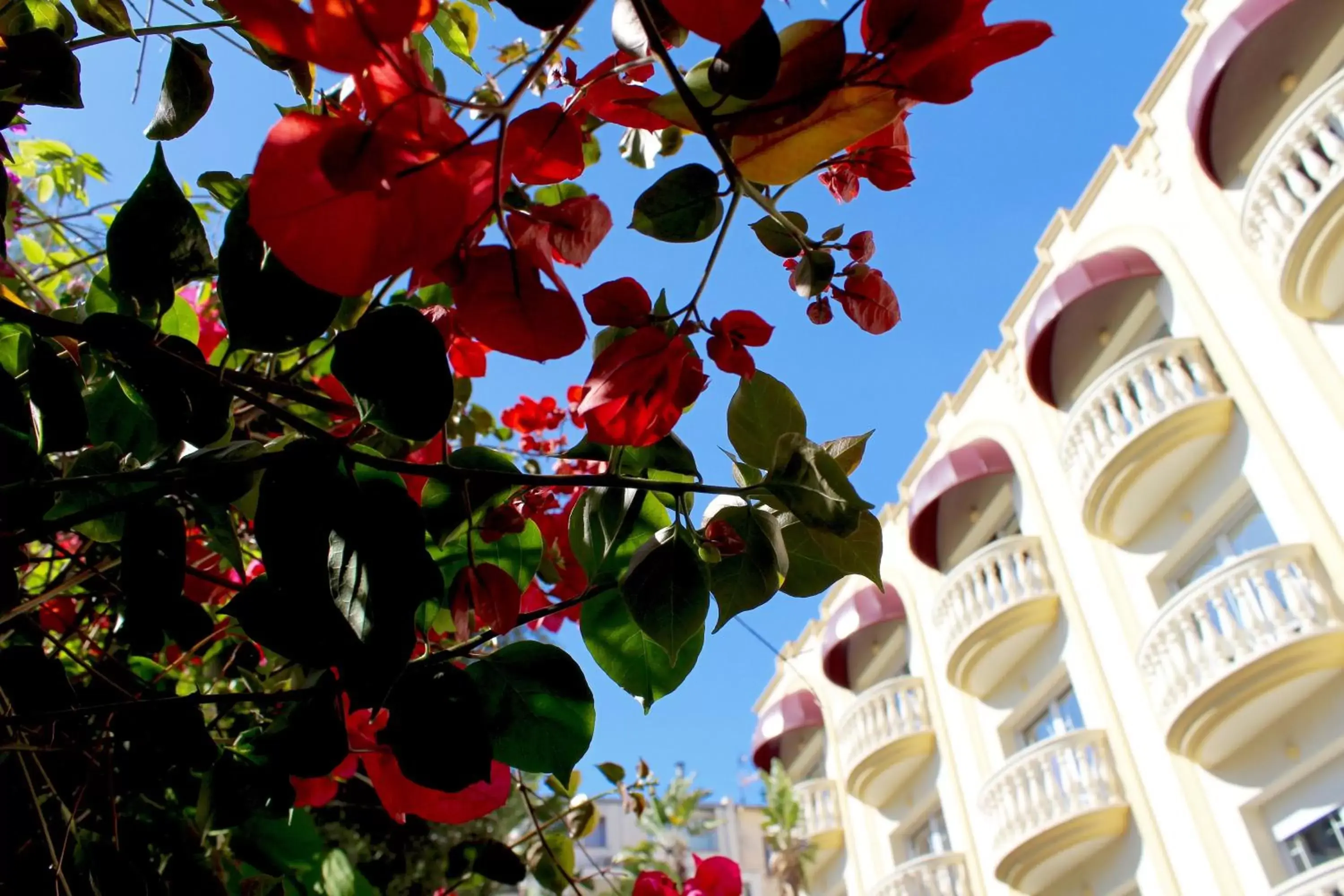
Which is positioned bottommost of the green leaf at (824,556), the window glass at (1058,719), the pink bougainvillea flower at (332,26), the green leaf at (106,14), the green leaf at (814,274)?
the green leaf at (824,556)

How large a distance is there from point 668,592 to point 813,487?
0.07m

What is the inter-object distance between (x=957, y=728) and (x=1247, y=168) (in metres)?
3.76

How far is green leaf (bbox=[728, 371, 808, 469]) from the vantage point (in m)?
0.46

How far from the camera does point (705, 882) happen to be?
77 cm

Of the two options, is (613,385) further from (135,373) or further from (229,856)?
(229,856)

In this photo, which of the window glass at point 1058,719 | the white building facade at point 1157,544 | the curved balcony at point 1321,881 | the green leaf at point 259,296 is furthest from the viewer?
the window glass at point 1058,719

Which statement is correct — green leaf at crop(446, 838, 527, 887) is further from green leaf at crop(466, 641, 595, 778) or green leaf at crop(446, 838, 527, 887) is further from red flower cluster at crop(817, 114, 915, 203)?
red flower cluster at crop(817, 114, 915, 203)

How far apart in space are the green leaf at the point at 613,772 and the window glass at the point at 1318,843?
405 cm

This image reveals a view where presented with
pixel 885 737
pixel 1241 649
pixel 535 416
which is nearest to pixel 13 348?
pixel 535 416

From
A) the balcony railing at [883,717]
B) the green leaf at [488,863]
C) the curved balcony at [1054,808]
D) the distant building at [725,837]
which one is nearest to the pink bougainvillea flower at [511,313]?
the green leaf at [488,863]

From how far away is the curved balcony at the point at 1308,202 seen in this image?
4105 millimetres

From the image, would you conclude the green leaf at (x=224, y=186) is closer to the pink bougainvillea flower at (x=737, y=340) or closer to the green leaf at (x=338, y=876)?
the pink bougainvillea flower at (x=737, y=340)

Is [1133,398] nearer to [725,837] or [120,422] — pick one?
[120,422]

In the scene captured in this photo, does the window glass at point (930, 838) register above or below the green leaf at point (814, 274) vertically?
above
